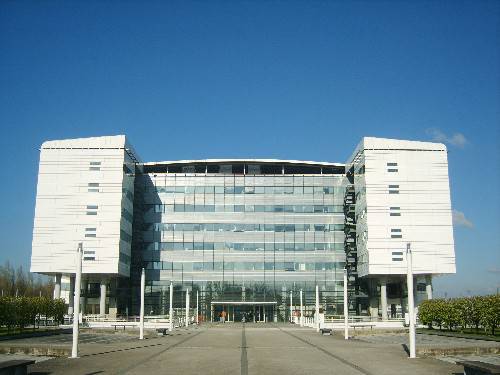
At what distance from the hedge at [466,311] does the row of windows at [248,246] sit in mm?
31950

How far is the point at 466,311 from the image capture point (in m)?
53.1

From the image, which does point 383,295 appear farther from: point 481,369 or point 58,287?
point 481,369

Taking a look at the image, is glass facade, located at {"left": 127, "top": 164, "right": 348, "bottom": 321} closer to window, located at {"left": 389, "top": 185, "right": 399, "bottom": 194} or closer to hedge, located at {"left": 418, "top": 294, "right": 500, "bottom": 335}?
window, located at {"left": 389, "top": 185, "right": 399, "bottom": 194}

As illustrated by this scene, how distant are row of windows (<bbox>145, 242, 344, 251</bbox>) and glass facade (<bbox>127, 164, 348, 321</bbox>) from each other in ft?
0.55

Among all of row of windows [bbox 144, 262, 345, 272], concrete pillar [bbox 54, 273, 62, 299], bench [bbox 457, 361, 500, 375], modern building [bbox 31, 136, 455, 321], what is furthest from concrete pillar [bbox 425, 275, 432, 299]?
bench [bbox 457, 361, 500, 375]

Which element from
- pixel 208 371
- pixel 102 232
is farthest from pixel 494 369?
pixel 102 232

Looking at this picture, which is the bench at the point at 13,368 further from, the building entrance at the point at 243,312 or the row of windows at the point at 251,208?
the row of windows at the point at 251,208

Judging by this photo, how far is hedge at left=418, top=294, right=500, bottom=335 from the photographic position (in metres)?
46.5

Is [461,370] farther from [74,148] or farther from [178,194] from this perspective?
[178,194]

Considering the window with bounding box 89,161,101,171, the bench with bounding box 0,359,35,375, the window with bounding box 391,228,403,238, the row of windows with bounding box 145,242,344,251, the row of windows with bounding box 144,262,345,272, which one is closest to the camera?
the bench with bounding box 0,359,35,375

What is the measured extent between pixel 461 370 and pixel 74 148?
7657cm

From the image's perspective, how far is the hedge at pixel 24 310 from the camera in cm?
4628

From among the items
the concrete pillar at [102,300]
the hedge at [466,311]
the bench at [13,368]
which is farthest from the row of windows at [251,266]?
the bench at [13,368]

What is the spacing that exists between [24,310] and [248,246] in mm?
51409
